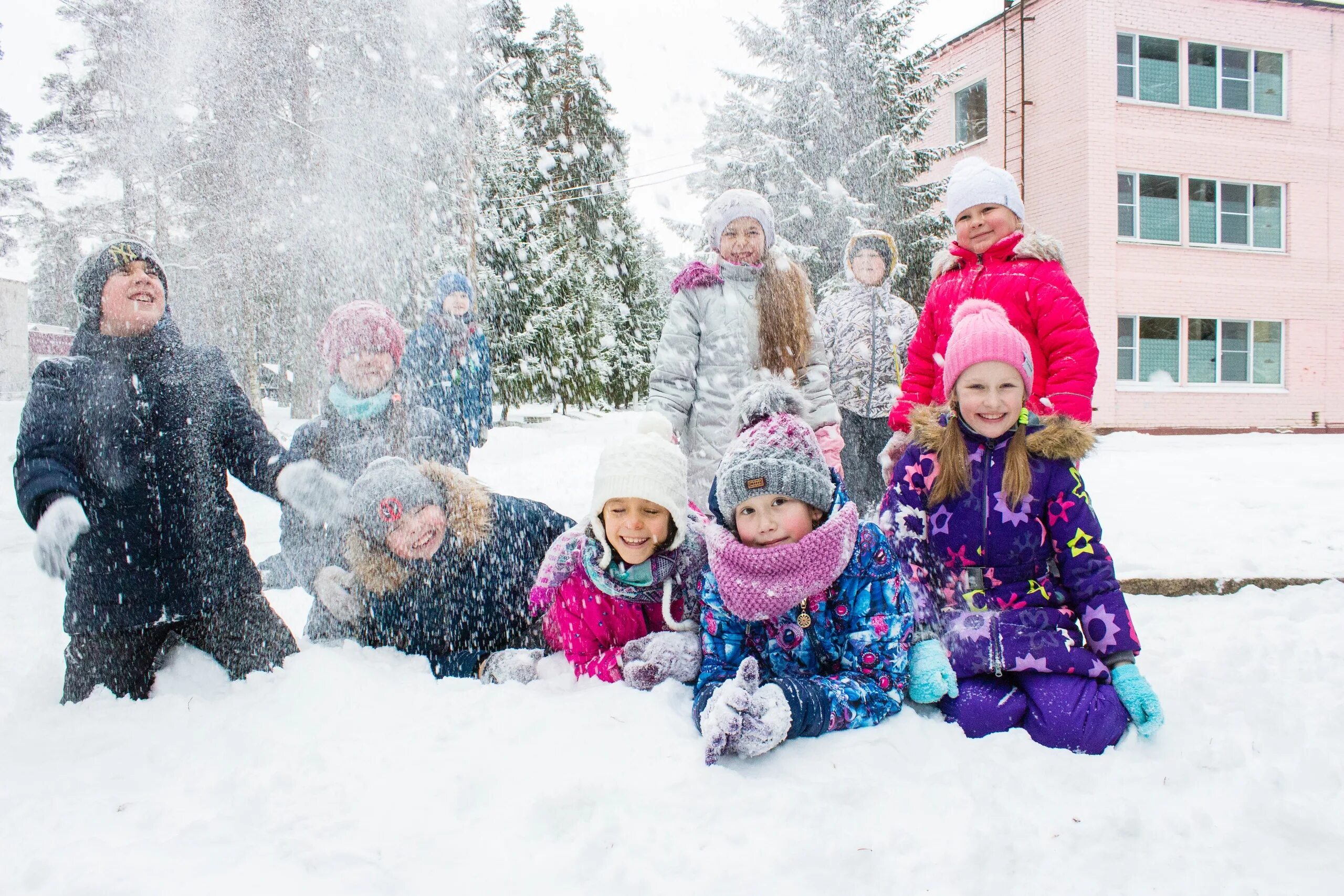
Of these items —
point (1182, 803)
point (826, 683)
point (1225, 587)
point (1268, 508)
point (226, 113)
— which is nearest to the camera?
point (1182, 803)

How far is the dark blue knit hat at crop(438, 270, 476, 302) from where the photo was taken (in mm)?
5547

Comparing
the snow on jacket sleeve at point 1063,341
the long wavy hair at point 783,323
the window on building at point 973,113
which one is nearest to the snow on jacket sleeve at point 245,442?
the long wavy hair at point 783,323

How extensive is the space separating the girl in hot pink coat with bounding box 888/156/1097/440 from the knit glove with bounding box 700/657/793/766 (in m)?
1.33

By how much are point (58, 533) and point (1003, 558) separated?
119 inches

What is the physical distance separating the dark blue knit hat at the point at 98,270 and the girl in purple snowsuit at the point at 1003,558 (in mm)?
2843

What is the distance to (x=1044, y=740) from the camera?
7.91 feet

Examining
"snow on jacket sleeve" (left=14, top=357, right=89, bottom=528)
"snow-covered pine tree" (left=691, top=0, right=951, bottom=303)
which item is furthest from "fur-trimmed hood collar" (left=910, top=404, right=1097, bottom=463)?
"snow-covered pine tree" (left=691, top=0, right=951, bottom=303)

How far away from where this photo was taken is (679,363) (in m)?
3.74

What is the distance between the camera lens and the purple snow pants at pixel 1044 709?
2.37 metres

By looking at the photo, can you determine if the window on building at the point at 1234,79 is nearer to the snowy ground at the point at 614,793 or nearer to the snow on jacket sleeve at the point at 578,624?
the snowy ground at the point at 614,793

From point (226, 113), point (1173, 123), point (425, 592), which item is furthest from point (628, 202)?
point (425, 592)

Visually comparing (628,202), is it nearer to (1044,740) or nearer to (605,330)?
(605,330)

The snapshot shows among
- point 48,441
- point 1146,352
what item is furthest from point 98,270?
point 1146,352

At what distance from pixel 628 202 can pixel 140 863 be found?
22.2 m
